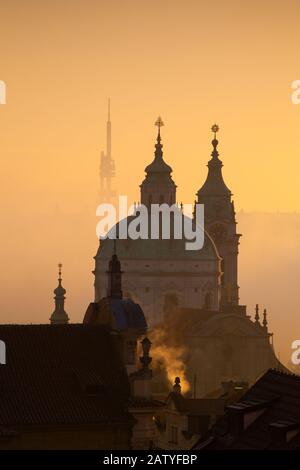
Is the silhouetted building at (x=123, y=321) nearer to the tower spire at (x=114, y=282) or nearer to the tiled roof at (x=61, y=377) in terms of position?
the tower spire at (x=114, y=282)

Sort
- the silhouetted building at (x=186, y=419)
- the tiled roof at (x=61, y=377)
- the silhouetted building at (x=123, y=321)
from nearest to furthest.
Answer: the tiled roof at (x=61, y=377)
the silhouetted building at (x=123, y=321)
the silhouetted building at (x=186, y=419)

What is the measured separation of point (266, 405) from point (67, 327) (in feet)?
71.9

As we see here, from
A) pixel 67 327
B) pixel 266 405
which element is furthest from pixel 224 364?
pixel 266 405

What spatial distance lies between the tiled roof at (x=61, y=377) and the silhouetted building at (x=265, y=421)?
47.1ft

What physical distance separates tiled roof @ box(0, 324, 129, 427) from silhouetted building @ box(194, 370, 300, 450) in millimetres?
14358

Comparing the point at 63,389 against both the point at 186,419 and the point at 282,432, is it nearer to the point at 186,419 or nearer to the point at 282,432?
the point at 282,432

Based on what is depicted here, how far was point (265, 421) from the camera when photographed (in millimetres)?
82250

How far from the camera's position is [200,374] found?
622 ft

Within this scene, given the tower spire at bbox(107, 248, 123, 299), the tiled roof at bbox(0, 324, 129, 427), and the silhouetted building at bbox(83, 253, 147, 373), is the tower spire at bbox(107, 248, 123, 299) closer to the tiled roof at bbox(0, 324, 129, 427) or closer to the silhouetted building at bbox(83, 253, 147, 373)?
the silhouetted building at bbox(83, 253, 147, 373)

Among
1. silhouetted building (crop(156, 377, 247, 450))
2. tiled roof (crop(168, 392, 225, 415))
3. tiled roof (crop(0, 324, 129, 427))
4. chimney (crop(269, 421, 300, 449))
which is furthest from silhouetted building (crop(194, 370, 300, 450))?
tiled roof (crop(168, 392, 225, 415))

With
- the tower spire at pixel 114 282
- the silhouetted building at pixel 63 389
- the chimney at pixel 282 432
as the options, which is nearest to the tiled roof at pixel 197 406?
the tower spire at pixel 114 282

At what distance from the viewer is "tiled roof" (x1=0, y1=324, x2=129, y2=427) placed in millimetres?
98562

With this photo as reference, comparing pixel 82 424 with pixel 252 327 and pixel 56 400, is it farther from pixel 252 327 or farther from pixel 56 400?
pixel 252 327

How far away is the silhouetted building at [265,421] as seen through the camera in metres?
79.8
